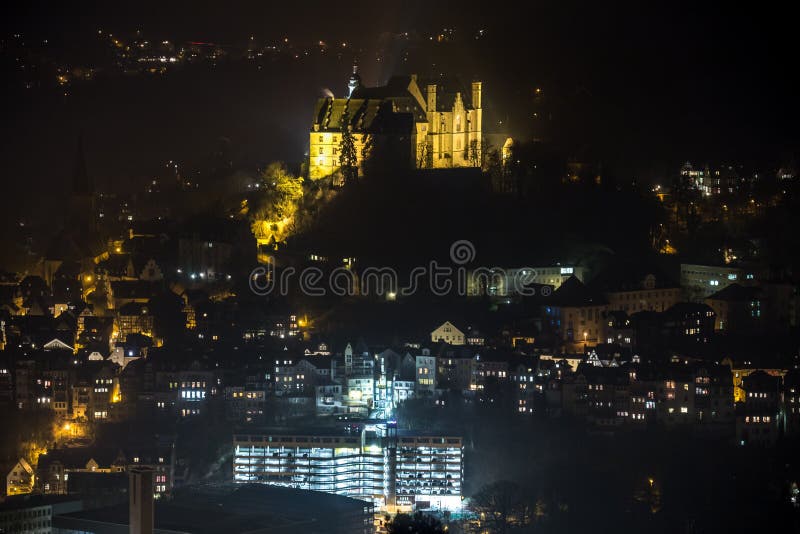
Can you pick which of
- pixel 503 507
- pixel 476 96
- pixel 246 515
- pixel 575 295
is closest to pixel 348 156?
pixel 476 96

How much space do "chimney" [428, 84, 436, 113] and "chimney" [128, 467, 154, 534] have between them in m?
27.2

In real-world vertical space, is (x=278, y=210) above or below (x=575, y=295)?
above

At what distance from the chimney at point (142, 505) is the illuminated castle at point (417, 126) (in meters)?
25.7

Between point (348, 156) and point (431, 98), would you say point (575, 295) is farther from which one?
point (431, 98)

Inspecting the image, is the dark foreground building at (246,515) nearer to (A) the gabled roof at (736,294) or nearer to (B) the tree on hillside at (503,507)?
(B) the tree on hillside at (503,507)

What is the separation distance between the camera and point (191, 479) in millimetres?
53719

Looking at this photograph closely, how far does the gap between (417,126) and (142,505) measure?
27.5 metres

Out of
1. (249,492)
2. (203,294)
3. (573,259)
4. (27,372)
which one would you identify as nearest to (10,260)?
(203,294)

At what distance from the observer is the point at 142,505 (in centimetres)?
4475

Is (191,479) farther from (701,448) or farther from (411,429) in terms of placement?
(701,448)

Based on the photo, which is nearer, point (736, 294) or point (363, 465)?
point (363, 465)

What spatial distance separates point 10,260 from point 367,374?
23.5 meters

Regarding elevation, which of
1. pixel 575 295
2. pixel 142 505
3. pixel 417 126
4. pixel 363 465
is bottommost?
pixel 142 505

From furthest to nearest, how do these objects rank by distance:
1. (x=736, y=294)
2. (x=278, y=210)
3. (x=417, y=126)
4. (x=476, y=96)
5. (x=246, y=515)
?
(x=476, y=96) → (x=417, y=126) → (x=278, y=210) → (x=736, y=294) → (x=246, y=515)
